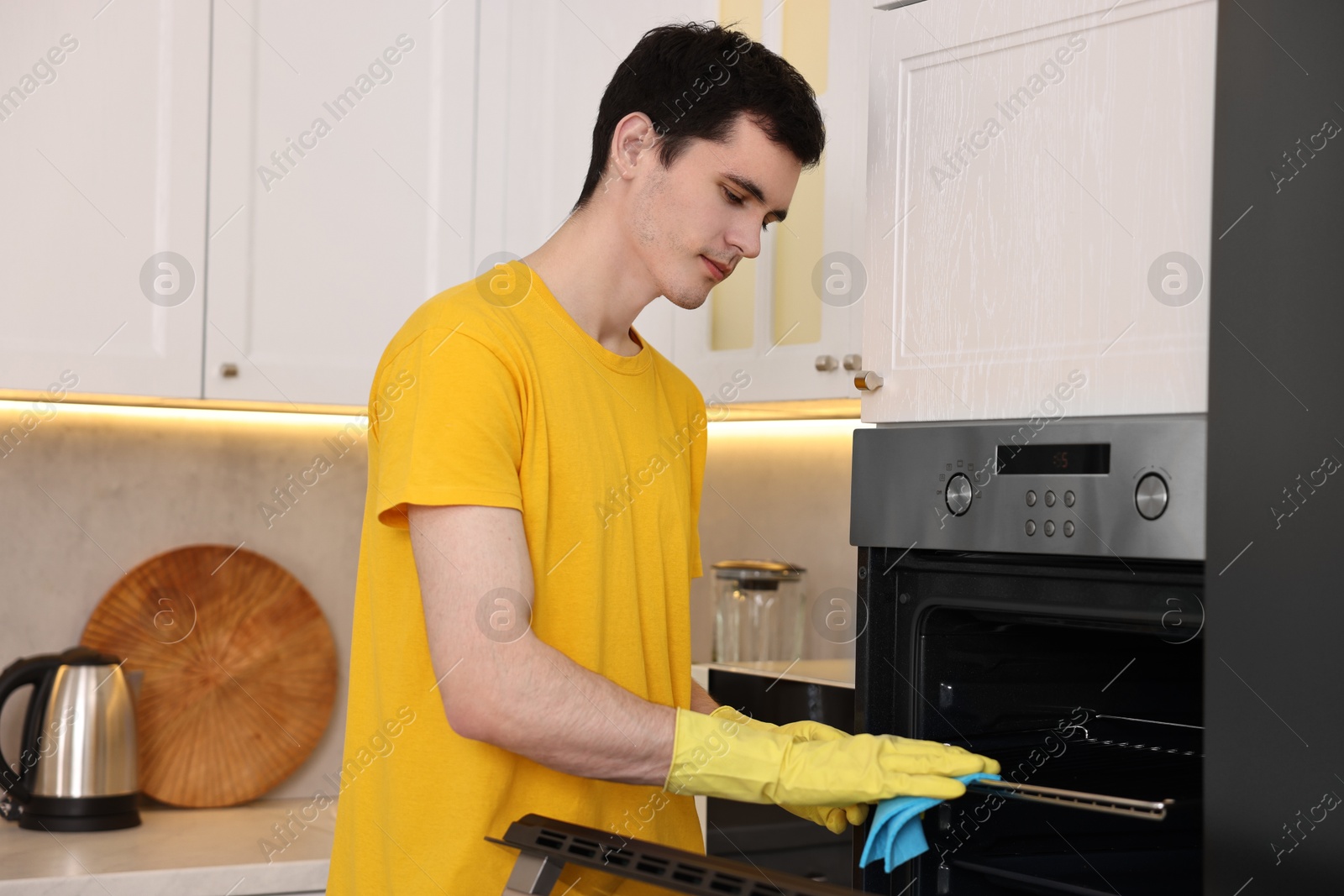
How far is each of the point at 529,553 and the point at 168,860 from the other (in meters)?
0.92

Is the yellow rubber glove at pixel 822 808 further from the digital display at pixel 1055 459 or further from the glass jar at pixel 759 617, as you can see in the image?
the glass jar at pixel 759 617

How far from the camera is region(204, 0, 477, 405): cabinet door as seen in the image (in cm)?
175

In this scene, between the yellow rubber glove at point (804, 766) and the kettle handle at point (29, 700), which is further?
the kettle handle at point (29, 700)

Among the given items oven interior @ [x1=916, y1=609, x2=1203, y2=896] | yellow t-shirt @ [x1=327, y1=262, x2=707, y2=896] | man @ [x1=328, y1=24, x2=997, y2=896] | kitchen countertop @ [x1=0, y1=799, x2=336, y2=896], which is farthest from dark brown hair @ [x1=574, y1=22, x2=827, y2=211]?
kitchen countertop @ [x1=0, y1=799, x2=336, y2=896]

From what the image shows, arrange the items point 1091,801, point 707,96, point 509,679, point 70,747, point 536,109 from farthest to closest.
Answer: point 536,109 < point 70,747 < point 707,96 < point 509,679 < point 1091,801

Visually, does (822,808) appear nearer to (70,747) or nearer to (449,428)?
(449,428)

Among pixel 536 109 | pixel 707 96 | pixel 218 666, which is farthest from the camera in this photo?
pixel 218 666

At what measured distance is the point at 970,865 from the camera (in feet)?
3.14

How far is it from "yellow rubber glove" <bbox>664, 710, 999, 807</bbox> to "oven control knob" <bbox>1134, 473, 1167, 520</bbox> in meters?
0.21

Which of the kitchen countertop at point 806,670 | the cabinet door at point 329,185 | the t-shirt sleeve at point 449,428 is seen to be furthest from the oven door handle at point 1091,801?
the cabinet door at point 329,185

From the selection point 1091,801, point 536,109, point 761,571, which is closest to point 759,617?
point 761,571

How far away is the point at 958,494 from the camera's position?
0.96 meters

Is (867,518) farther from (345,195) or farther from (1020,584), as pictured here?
(345,195)

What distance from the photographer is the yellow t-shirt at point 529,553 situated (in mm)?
959
